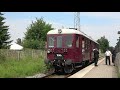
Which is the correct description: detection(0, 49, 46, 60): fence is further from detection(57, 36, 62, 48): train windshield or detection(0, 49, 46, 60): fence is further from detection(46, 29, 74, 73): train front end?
detection(57, 36, 62, 48): train windshield

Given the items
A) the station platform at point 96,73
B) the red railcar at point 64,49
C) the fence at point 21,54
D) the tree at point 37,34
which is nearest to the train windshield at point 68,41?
the red railcar at point 64,49

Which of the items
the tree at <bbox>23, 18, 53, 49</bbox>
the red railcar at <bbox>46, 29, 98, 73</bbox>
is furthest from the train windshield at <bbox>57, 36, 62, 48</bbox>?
the tree at <bbox>23, 18, 53, 49</bbox>

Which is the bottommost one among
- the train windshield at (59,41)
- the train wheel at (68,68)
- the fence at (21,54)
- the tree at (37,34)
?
the train wheel at (68,68)

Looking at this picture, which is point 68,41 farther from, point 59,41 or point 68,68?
point 68,68

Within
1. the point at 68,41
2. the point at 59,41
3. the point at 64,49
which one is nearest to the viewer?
the point at 64,49

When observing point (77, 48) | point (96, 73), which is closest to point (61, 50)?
point (77, 48)

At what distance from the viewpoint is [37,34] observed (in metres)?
28.0

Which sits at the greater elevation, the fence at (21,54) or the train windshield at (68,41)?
the train windshield at (68,41)

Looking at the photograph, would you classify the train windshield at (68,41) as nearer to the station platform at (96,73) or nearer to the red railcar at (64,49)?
the red railcar at (64,49)

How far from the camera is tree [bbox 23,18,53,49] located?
91.5 feet

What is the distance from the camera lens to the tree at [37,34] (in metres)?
27.9
